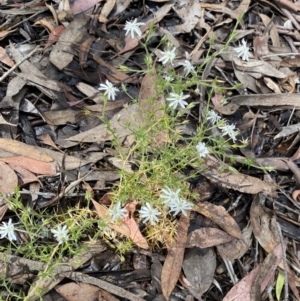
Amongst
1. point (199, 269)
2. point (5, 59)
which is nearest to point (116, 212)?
point (199, 269)

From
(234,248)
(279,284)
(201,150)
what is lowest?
(279,284)

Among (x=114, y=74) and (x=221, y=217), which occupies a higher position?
(x=114, y=74)

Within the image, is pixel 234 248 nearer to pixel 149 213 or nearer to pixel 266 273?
pixel 266 273

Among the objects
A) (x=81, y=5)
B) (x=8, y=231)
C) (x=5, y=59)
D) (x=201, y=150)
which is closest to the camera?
(x=8, y=231)

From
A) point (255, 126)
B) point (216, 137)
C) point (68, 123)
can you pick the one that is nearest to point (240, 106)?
point (255, 126)

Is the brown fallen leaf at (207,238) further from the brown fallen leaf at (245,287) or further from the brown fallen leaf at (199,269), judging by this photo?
the brown fallen leaf at (245,287)

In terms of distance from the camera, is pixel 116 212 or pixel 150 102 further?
pixel 150 102

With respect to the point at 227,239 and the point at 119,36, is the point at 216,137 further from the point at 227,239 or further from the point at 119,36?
the point at 119,36

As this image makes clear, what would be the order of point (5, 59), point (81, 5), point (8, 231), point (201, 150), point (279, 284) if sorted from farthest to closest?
point (81, 5), point (5, 59), point (279, 284), point (201, 150), point (8, 231)
